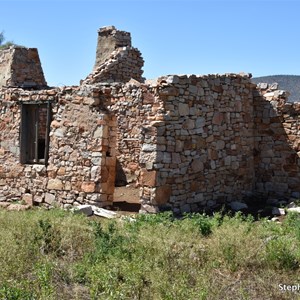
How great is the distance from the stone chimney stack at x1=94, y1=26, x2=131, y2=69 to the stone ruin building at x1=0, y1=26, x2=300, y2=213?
4.09 m

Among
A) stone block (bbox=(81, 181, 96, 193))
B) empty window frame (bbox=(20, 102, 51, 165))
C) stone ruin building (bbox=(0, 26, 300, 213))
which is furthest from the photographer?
empty window frame (bbox=(20, 102, 51, 165))

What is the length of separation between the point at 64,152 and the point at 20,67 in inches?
196

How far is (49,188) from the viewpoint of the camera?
36.7 ft

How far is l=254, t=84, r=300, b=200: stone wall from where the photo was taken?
12016 millimetres

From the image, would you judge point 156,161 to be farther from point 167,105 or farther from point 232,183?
point 232,183

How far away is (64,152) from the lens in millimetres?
10969

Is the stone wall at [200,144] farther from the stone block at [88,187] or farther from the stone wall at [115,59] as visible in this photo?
the stone wall at [115,59]

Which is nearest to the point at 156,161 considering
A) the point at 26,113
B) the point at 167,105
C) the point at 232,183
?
the point at 167,105

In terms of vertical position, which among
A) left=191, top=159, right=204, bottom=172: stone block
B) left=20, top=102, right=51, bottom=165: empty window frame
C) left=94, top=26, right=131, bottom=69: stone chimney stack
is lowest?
left=191, top=159, right=204, bottom=172: stone block

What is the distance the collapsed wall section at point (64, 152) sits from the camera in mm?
10461

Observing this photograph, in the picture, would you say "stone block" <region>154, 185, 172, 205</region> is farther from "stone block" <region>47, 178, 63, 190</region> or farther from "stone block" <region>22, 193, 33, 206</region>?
"stone block" <region>22, 193, 33, 206</region>

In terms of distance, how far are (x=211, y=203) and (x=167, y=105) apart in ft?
8.63

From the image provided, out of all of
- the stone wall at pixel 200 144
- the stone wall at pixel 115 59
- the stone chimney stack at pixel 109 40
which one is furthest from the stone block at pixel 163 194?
the stone chimney stack at pixel 109 40

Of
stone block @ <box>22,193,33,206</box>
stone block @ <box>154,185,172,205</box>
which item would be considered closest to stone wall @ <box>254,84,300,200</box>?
stone block @ <box>154,185,172,205</box>
